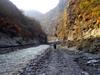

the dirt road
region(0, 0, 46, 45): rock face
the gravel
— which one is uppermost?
region(0, 0, 46, 45): rock face

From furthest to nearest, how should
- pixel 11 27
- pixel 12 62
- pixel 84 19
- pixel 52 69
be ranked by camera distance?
pixel 84 19 → pixel 11 27 → pixel 12 62 → pixel 52 69

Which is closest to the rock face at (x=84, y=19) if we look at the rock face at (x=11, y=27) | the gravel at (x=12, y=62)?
the rock face at (x=11, y=27)

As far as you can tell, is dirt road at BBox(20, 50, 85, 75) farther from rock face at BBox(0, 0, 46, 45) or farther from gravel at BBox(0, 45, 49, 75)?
rock face at BBox(0, 0, 46, 45)

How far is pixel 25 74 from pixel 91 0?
5821 cm

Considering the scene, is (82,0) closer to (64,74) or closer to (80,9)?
(80,9)

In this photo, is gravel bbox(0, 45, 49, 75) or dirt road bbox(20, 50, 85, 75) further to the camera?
gravel bbox(0, 45, 49, 75)

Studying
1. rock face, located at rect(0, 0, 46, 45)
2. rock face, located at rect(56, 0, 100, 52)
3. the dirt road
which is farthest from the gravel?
rock face, located at rect(56, 0, 100, 52)

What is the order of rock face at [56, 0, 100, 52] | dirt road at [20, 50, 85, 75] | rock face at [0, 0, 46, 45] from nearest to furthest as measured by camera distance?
dirt road at [20, 50, 85, 75]
rock face at [0, 0, 46, 45]
rock face at [56, 0, 100, 52]

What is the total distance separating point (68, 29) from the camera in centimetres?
9738

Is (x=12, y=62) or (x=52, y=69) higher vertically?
(x=12, y=62)

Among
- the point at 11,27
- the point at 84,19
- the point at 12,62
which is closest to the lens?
the point at 12,62

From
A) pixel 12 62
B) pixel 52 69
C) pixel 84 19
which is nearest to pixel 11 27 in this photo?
pixel 84 19

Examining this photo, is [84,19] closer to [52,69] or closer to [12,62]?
[12,62]

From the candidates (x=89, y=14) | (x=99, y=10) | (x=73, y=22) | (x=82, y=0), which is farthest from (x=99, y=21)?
(x=73, y=22)
